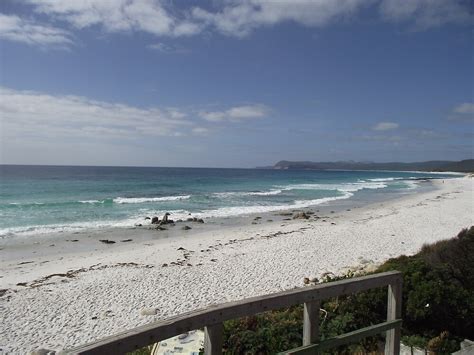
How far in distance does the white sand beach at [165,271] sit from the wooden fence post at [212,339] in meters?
5.93

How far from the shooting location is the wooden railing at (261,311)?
2061 mm

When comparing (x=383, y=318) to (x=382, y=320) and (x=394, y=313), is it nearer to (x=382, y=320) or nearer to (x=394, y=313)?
(x=382, y=320)

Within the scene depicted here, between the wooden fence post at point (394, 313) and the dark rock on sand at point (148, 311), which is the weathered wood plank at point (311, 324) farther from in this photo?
the dark rock on sand at point (148, 311)

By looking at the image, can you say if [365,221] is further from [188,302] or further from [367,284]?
[367,284]

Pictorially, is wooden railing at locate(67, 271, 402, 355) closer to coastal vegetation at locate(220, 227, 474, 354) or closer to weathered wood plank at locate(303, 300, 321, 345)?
weathered wood plank at locate(303, 300, 321, 345)

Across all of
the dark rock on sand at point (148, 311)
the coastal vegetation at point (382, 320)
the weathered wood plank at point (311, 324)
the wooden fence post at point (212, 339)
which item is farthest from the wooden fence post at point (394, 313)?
the dark rock on sand at point (148, 311)

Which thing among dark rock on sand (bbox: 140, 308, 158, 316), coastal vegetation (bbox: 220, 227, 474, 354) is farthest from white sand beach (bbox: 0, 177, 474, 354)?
coastal vegetation (bbox: 220, 227, 474, 354)

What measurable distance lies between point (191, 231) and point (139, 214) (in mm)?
7956

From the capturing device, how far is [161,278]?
1081cm

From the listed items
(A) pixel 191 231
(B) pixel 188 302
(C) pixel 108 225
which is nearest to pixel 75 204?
(C) pixel 108 225

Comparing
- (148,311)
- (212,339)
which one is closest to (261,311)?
(212,339)

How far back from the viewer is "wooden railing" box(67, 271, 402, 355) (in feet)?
6.76

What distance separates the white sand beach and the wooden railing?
19.6 ft

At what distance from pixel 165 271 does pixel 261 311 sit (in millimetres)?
9613
